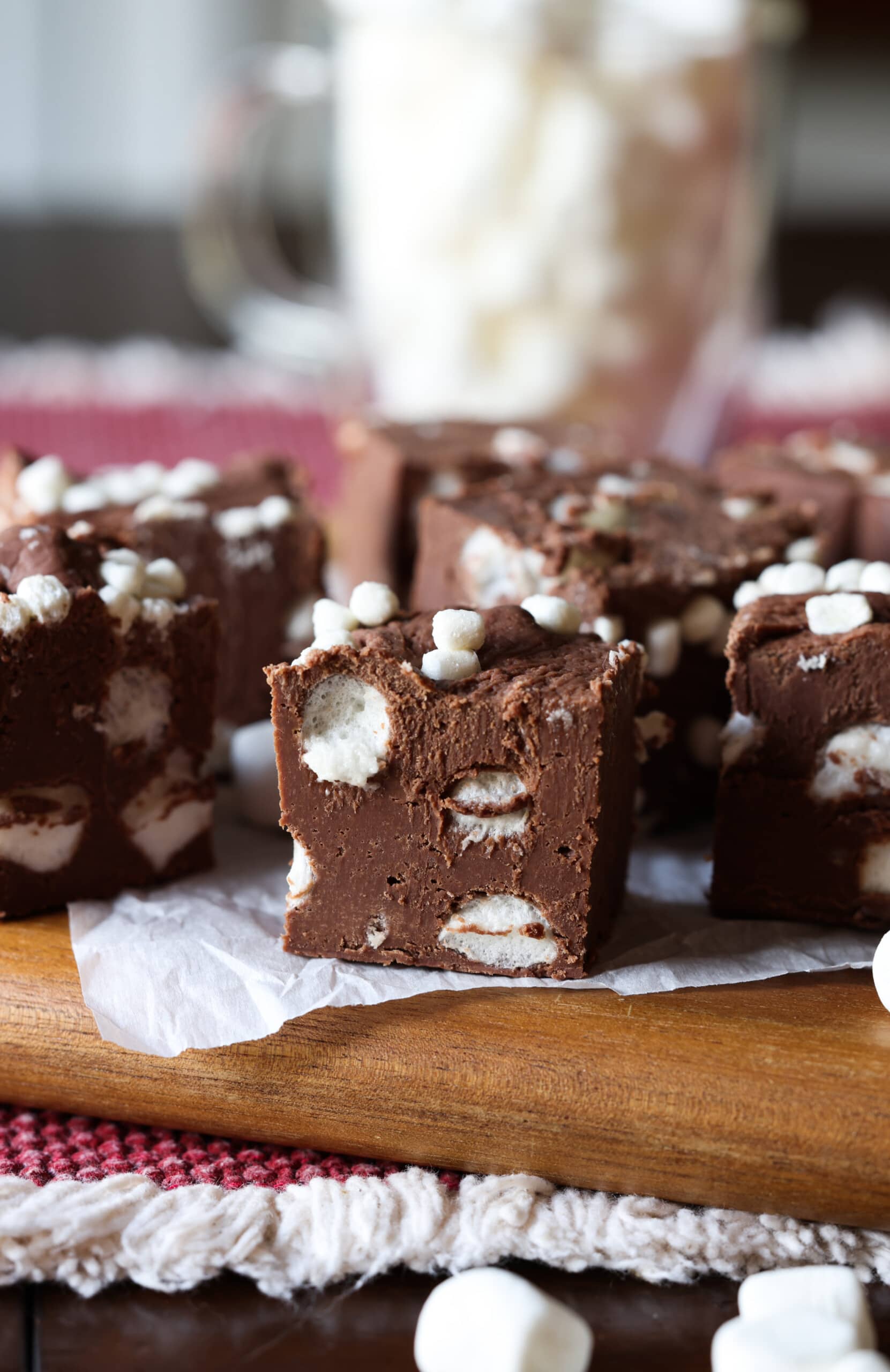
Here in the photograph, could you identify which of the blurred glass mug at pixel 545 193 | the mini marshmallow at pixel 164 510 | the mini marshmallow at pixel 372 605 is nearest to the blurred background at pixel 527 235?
the blurred glass mug at pixel 545 193

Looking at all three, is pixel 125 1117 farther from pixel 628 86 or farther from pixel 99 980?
pixel 628 86

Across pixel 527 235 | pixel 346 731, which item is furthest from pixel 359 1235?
pixel 527 235

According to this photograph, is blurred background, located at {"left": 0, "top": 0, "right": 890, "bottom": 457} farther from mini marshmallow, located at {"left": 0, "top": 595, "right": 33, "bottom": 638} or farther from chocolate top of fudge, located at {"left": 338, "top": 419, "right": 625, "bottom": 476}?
mini marshmallow, located at {"left": 0, "top": 595, "right": 33, "bottom": 638}

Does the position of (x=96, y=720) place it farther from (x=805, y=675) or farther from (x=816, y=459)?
(x=816, y=459)

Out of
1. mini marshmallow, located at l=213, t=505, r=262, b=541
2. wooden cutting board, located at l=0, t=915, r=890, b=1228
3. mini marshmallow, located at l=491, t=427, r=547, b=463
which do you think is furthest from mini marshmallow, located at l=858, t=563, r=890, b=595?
mini marshmallow, located at l=213, t=505, r=262, b=541

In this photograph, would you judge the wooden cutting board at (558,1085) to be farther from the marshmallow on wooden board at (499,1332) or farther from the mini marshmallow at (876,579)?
the mini marshmallow at (876,579)
